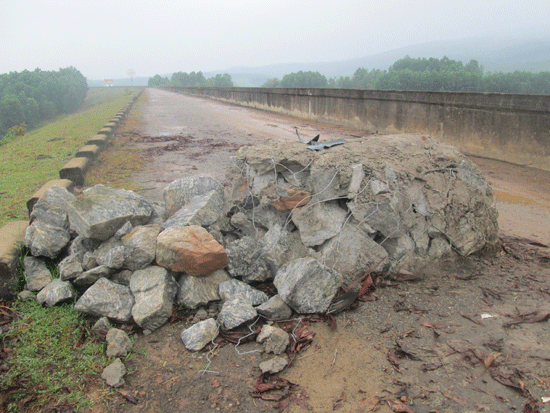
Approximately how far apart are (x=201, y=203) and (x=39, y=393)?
218 cm

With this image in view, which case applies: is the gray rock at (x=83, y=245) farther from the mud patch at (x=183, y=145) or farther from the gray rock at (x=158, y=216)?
the mud patch at (x=183, y=145)

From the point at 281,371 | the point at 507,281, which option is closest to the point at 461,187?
the point at 507,281

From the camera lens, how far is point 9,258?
3.42 metres

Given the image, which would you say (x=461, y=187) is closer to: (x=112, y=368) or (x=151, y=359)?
(x=151, y=359)

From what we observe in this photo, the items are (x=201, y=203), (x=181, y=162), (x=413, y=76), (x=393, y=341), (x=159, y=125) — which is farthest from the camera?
(x=413, y=76)

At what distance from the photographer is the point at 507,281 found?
327 cm

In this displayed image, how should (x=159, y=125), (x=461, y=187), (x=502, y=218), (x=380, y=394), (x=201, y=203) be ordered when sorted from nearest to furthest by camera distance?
(x=380, y=394) < (x=461, y=187) < (x=201, y=203) < (x=502, y=218) < (x=159, y=125)

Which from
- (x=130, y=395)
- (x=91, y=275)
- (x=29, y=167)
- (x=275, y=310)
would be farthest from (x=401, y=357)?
(x=29, y=167)

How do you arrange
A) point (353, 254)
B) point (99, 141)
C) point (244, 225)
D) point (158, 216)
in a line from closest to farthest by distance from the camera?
point (353, 254) → point (244, 225) → point (158, 216) → point (99, 141)

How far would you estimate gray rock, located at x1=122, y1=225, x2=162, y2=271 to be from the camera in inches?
130

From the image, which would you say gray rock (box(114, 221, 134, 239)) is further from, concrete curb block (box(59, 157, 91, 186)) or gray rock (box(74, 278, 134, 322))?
concrete curb block (box(59, 157, 91, 186))

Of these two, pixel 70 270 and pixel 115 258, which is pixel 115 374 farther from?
pixel 70 270

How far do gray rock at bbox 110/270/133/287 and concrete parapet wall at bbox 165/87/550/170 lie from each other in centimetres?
776

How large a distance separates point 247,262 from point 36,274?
81.9 inches
